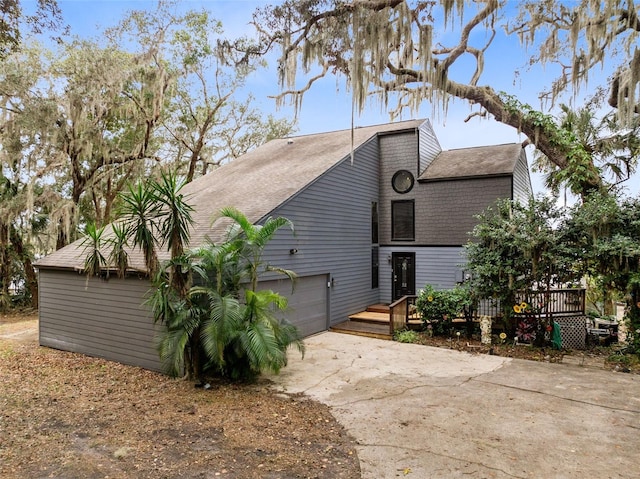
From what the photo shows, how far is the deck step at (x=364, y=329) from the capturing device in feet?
35.9

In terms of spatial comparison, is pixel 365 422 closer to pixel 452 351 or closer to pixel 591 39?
pixel 452 351

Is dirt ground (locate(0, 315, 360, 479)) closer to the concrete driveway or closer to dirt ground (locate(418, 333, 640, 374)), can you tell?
the concrete driveway

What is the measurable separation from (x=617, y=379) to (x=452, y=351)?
10.2 ft

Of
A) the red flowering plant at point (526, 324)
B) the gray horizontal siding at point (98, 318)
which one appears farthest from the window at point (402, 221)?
the gray horizontal siding at point (98, 318)

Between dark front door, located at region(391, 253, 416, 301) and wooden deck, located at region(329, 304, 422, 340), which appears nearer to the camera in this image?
wooden deck, located at region(329, 304, 422, 340)

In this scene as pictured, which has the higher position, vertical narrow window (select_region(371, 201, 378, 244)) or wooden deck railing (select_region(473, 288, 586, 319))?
vertical narrow window (select_region(371, 201, 378, 244))

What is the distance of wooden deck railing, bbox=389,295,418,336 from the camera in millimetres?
10801

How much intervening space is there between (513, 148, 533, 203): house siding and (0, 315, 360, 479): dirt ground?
10.1 meters

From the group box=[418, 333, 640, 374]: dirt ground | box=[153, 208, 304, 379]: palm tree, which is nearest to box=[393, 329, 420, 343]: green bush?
box=[418, 333, 640, 374]: dirt ground

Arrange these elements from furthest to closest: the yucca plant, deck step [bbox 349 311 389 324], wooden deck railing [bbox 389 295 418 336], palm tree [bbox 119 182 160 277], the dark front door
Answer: the dark front door
deck step [bbox 349 311 389 324]
wooden deck railing [bbox 389 295 418 336]
the yucca plant
palm tree [bbox 119 182 160 277]

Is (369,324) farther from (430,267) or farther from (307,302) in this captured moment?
(430,267)

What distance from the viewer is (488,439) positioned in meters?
5.14

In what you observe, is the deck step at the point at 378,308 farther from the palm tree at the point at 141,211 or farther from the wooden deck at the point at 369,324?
the palm tree at the point at 141,211

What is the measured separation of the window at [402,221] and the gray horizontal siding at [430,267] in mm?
408
